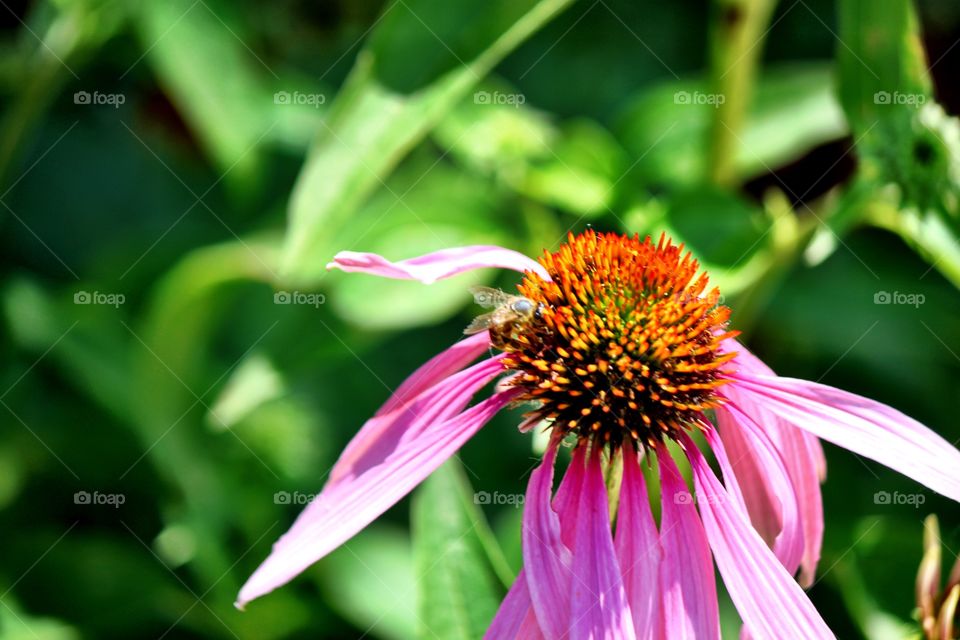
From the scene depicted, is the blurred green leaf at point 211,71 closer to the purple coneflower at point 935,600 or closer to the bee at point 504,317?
the bee at point 504,317

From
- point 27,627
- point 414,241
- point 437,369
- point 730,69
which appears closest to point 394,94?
point 414,241

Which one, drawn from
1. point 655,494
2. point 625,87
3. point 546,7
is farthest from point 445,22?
point 625,87

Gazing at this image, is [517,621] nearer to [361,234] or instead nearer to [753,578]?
[753,578]

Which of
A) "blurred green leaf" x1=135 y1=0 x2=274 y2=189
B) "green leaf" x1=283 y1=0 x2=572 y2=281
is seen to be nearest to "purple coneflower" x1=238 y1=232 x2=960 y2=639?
"green leaf" x1=283 y1=0 x2=572 y2=281

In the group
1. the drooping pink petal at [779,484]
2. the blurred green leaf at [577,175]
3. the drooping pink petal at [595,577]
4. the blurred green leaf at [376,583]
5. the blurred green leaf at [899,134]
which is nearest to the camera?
the drooping pink petal at [595,577]

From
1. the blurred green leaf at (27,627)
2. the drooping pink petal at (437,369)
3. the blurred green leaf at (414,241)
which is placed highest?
the blurred green leaf at (414,241)

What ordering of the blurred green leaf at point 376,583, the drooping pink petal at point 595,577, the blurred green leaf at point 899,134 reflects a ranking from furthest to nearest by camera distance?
the blurred green leaf at point 376,583, the blurred green leaf at point 899,134, the drooping pink petal at point 595,577

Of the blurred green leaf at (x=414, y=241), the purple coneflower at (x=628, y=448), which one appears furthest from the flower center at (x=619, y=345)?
the blurred green leaf at (x=414, y=241)

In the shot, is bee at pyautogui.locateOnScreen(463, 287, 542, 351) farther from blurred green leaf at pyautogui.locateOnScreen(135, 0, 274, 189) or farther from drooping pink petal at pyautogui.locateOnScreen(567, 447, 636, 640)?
blurred green leaf at pyautogui.locateOnScreen(135, 0, 274, 189)
